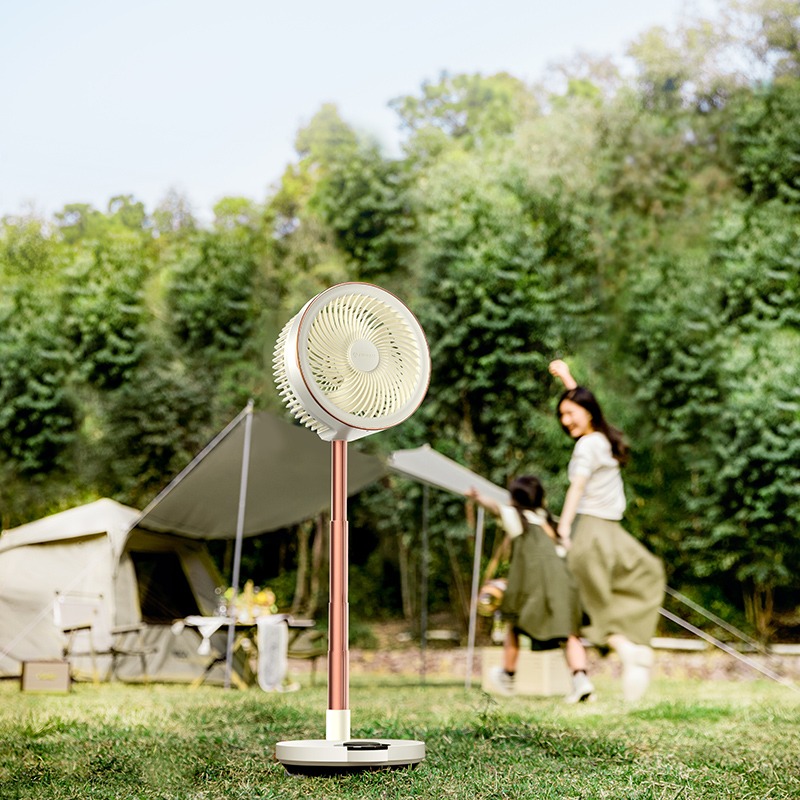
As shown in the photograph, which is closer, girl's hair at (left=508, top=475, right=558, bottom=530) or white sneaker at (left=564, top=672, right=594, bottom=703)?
white sneaker at (left=564, top=672, right=594, bottom=703)

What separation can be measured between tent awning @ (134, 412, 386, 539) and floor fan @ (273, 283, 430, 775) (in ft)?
15.5

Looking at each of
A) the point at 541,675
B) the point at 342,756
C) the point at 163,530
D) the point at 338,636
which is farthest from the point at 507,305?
the point at 342,756

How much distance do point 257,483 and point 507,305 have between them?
4.23 meters

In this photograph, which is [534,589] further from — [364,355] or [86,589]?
[86,589]

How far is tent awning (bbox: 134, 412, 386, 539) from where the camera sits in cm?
775

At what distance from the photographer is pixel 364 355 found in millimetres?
2885

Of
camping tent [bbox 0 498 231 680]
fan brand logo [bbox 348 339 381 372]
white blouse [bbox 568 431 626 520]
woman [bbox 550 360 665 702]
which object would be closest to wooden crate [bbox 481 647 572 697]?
woman [bbox 550 360 665 702]

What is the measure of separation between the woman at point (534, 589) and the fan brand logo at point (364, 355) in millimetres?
2902

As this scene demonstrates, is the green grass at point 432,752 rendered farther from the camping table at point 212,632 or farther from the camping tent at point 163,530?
the camping tent at point 163,530

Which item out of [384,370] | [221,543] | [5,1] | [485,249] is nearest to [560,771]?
[384,370]

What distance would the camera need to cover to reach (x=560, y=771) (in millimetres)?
2734

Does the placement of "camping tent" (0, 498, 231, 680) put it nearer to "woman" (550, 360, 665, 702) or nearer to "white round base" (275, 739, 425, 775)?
"woman" (550, 360, 665, 702)

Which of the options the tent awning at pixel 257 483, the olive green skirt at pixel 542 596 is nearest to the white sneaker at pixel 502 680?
the olive green skirt at pixel 542 596

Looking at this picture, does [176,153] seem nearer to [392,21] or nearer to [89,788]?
[392,21]
